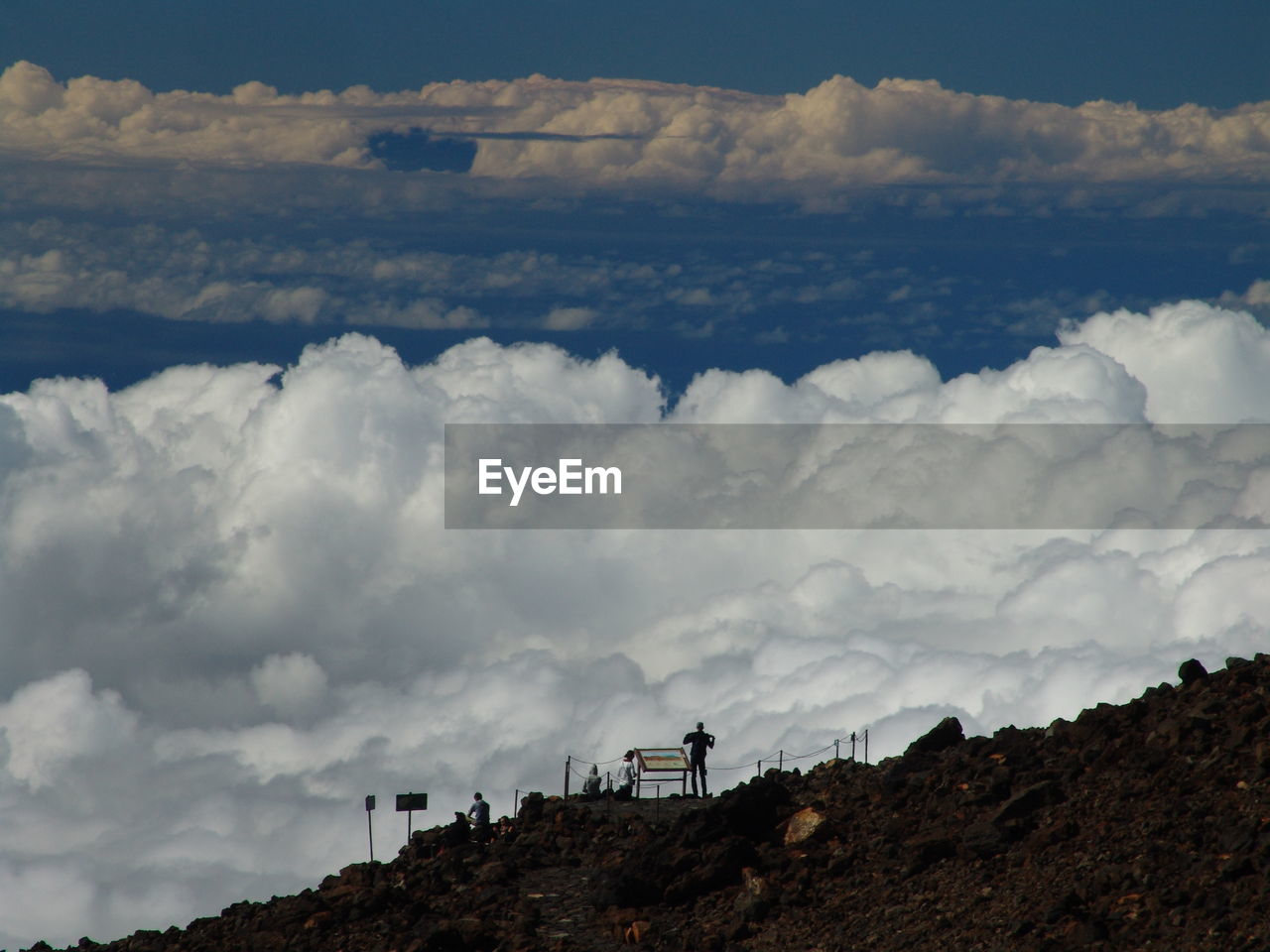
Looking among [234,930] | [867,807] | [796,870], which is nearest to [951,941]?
[796,870]

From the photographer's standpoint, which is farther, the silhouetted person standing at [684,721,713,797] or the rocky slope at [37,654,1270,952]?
the silhouetted person standing at [684,721,713,797]

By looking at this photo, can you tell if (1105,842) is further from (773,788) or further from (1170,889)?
(773,788)

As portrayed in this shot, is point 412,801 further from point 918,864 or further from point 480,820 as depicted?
point 918,864

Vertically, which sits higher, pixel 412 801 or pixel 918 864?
pixel 412 801

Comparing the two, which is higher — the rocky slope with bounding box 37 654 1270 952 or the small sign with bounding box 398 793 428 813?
the small sign with bounding box 398 793 428 813

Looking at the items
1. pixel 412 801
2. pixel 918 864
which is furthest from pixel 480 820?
pixel 918 864
